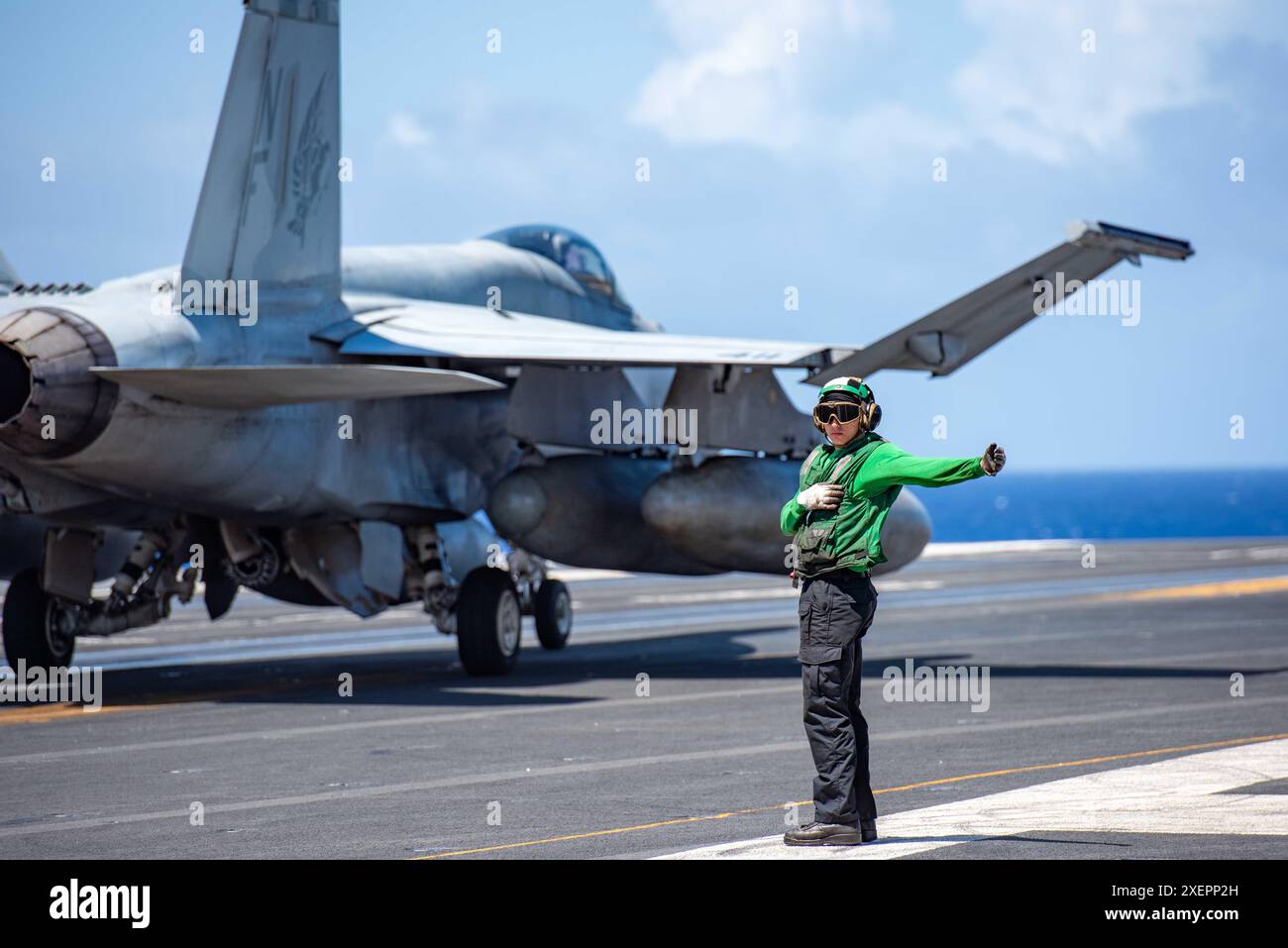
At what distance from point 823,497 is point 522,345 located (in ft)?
29.4

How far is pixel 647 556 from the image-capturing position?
19016 millimetres

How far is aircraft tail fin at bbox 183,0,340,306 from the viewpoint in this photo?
1549 centimetres

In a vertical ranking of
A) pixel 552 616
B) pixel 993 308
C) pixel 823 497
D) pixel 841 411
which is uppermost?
pixel 993 308

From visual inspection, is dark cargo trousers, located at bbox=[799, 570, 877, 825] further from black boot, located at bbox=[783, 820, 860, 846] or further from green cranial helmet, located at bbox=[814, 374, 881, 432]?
green cranial helmet, located at bbox=[814, 374, 881, 432]

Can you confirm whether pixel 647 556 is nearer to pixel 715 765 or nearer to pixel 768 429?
pixel 768 429

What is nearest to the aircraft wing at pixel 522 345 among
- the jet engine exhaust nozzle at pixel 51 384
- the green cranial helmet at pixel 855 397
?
the jet engine exhaust nozzle at pixel 51 384

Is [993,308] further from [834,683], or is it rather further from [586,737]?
[834,683]

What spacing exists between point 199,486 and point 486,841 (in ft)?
24.8

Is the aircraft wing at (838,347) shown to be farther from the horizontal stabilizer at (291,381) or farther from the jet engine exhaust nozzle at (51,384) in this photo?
the jet engine exhaust nozzle at (51,384)

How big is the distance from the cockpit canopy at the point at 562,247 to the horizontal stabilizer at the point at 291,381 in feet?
22.7

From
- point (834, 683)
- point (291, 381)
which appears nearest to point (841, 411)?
point (834, 683)

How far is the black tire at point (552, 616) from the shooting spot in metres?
22.2

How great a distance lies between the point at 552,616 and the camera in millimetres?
22266
